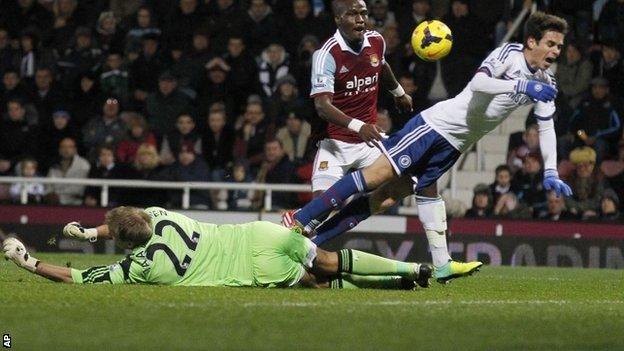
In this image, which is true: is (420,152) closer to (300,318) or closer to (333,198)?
(333,198)

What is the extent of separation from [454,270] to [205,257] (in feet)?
7.03

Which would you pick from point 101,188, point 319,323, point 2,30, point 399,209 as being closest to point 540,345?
point 319,323

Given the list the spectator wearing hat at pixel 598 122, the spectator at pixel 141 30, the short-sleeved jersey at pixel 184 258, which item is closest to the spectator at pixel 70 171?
the spectator at pixel 141 30

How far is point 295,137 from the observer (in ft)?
66.4

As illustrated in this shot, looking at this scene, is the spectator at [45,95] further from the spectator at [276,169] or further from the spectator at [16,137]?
the spectator at [276,169]

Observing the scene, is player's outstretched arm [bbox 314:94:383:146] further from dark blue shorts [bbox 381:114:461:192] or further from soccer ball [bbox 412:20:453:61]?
soccer ball [bbox 412:20:453:61]

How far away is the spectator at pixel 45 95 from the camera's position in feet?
71.5

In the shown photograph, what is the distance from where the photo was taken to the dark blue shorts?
11.5 metres

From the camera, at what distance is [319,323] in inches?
349

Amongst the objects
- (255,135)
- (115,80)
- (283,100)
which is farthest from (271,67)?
(115,80)

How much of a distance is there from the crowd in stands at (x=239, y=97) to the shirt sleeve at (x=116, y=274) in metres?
8.27

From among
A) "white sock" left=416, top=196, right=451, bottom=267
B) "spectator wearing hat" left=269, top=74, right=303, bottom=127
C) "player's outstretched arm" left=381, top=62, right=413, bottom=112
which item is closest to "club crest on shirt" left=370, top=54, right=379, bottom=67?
"player's outstretched arm" left=381, top=62, right=413, bottom=112

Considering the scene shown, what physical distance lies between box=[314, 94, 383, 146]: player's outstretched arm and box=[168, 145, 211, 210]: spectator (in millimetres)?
8157

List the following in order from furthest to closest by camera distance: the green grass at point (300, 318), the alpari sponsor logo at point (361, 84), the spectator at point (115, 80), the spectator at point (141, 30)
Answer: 1. the spectator at point (141, 30)
2. the spectator at point (115, 80)
3. the alpari sponsor logo at point (361, 84)
4. the green grass at point (300, 318)
